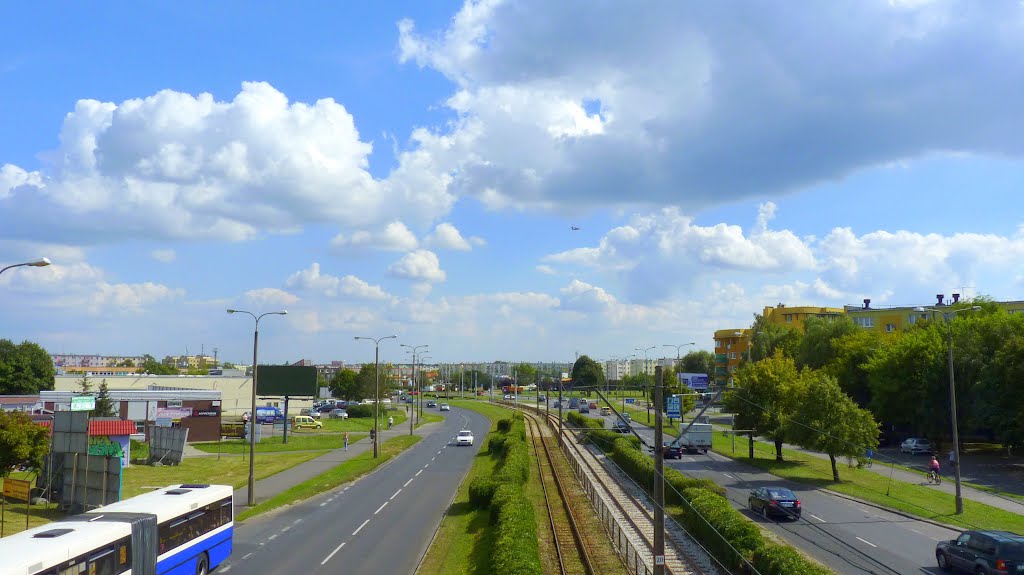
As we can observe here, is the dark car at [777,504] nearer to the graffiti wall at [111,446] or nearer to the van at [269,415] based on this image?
the graffiti wall at [111,446]

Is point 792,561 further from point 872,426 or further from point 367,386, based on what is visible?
point 367,386

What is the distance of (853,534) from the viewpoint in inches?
1125

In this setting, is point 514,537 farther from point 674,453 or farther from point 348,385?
point 348,385

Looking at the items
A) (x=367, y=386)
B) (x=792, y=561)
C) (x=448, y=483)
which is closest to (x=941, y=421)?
(x=448, y=483)

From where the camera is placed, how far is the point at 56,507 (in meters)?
31.4

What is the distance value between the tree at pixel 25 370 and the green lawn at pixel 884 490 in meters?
96.6

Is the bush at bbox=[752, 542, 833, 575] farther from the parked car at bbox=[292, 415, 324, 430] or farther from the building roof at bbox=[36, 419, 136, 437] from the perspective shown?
the parked car at bbox=[292, 415, 324, 430]

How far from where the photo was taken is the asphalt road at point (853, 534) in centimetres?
2370

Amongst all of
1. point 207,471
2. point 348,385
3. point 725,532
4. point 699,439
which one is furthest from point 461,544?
point 348,385

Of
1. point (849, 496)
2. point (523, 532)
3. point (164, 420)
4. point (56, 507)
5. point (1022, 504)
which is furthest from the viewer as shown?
point (164, 420)

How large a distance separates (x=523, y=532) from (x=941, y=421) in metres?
48.0

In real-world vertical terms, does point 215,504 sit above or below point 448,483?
above

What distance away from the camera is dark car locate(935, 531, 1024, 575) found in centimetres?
2070

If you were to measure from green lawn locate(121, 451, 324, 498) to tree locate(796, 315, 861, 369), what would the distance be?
58.2 m
